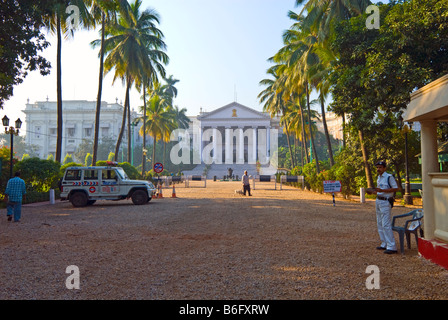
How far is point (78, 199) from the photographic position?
55.0ft

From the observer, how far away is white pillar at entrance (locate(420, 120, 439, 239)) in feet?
22.3

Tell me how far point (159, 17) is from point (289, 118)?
76.1 ft

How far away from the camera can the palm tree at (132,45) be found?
2972cm

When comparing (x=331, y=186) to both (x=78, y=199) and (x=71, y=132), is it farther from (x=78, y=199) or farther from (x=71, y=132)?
(x=71, y=132)

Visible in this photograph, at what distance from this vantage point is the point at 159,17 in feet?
108

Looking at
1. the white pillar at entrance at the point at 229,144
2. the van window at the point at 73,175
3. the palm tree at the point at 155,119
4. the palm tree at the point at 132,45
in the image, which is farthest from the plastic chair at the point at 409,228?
the white pillar at entrance at the point at 229,144

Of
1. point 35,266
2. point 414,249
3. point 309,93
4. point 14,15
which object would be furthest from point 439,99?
point 309,93

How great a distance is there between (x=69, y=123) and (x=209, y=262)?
100324 mm

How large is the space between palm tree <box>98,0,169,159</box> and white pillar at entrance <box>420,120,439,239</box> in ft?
82.0

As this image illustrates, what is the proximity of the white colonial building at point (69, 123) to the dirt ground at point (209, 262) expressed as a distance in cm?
9050

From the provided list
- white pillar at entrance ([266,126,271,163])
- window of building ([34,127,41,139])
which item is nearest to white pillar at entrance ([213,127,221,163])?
white pillar at entrance ([266,126,271,163])

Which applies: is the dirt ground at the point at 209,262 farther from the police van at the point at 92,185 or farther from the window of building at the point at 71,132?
the window of building at the point at 71,132

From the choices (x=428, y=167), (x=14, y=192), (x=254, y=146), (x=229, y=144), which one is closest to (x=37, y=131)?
(x=229, y=144)
